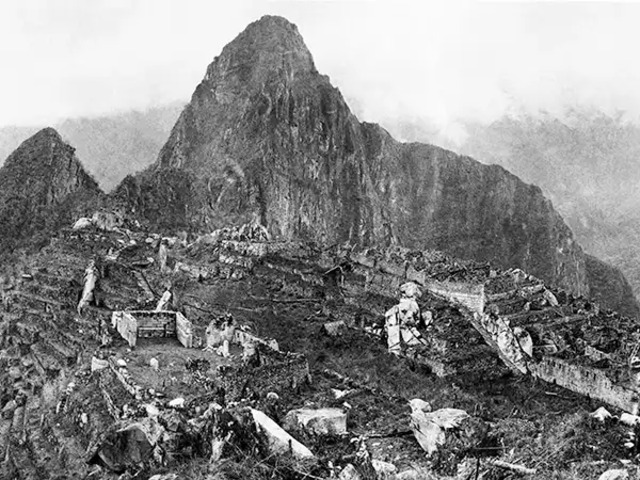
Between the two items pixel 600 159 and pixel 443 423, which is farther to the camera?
pixel 600 159

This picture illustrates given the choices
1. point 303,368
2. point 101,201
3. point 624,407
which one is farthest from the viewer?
point 101,201

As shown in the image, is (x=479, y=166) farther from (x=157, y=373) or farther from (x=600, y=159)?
(x=157, y=373)

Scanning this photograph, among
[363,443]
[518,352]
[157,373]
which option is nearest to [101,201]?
[518,352]

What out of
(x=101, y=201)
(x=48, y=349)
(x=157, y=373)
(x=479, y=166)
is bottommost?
(x=48, y=349)

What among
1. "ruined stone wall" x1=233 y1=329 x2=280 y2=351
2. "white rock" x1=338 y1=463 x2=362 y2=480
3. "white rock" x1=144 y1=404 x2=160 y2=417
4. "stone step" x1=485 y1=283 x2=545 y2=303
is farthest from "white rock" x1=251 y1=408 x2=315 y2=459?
"stone step" x1=485 y1=283 x2=545 y2=303

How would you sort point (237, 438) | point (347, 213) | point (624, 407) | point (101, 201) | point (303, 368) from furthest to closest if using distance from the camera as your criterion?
point (347, 213) → point (101, 201) → point (624, 407) → point (303, 368) → point (237, 438)

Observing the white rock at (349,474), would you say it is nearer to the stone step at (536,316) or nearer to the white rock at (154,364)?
the white rock at (154,364)

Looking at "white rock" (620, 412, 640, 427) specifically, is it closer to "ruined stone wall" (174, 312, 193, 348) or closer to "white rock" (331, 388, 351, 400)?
"white rock" (331, 388, 351, 400)
